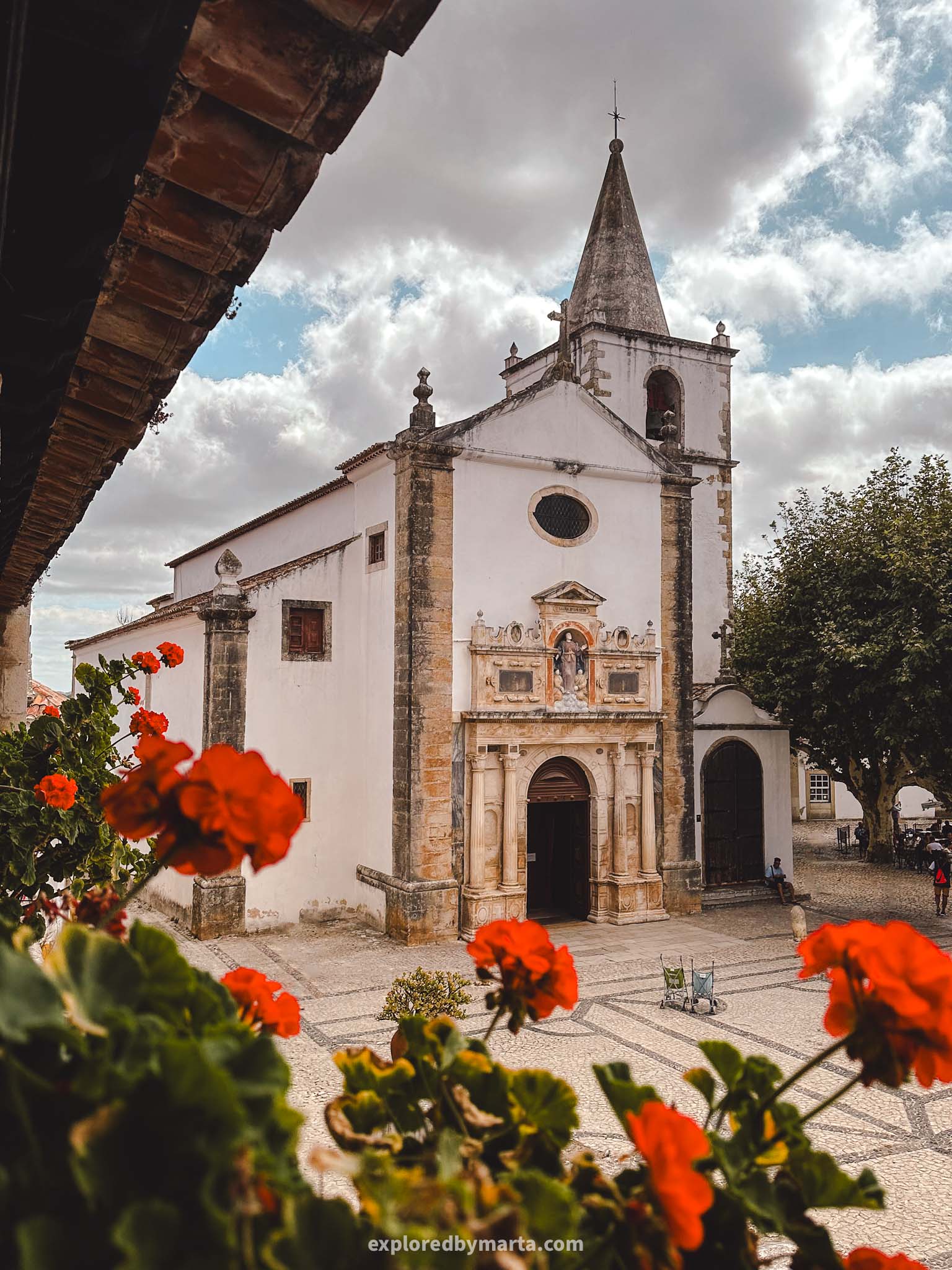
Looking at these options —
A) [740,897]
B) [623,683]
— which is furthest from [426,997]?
[740,897]

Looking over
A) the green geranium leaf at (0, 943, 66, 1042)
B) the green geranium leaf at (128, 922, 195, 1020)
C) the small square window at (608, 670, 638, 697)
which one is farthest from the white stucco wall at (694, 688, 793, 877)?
the green geranium leaf at (0, 943, 66, 1042)

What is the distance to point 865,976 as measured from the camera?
158cm

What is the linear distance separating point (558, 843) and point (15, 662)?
11660 mm

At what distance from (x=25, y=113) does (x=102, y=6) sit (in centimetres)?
36

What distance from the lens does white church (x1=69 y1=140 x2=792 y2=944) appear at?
1575cm

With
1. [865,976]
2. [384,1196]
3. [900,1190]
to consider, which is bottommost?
[900,1190]

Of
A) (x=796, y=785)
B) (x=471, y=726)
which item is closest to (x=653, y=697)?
(x=471, y=726)

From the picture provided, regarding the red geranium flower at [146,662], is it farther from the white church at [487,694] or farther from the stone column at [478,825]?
the stone column at [478,825]

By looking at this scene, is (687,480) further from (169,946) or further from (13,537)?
(169,946)

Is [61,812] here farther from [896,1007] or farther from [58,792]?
[896,1007]

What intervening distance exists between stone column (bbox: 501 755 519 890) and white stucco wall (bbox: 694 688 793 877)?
4.66m

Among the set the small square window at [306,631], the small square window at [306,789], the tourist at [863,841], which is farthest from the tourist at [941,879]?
the small square window at [306,631]

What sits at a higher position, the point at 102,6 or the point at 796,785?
the point at 102,6

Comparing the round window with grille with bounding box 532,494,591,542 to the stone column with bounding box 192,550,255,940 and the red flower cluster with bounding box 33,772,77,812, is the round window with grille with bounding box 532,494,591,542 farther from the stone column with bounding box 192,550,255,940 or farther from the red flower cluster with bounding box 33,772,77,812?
the red flower cluster with bounding box 33,772,77,812
